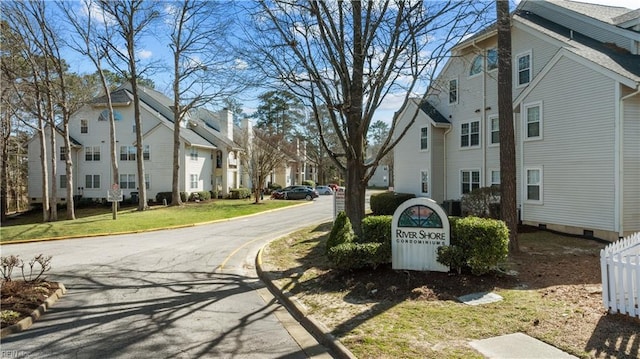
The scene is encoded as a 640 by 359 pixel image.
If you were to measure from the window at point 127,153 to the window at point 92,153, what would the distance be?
243 cm

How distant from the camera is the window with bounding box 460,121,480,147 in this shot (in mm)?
21203

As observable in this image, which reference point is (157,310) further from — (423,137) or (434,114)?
(434,114)

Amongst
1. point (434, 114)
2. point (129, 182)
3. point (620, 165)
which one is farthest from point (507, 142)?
point (129, 182)

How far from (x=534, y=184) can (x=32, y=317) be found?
17046 millimetres

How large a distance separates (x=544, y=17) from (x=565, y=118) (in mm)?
8382

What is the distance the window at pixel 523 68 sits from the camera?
18.3 meters

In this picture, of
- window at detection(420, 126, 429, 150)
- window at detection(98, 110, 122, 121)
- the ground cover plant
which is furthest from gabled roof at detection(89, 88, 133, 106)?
the ground cover plant

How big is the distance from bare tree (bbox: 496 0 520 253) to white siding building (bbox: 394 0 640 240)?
123cm

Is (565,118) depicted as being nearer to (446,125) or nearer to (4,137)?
(446,125)

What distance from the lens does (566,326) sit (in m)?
5.38

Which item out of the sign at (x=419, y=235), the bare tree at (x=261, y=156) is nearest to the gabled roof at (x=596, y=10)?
the sign at (x=419, y=235)

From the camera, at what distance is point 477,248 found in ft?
24.7

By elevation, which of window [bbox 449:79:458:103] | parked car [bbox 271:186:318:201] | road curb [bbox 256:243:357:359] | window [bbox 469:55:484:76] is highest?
window [bbox 469:55:484:76]

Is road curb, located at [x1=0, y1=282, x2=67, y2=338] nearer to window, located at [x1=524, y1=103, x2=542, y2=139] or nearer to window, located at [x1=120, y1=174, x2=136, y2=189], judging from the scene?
window, located at [x1=524, y1=103, x2=542, y2=139]
